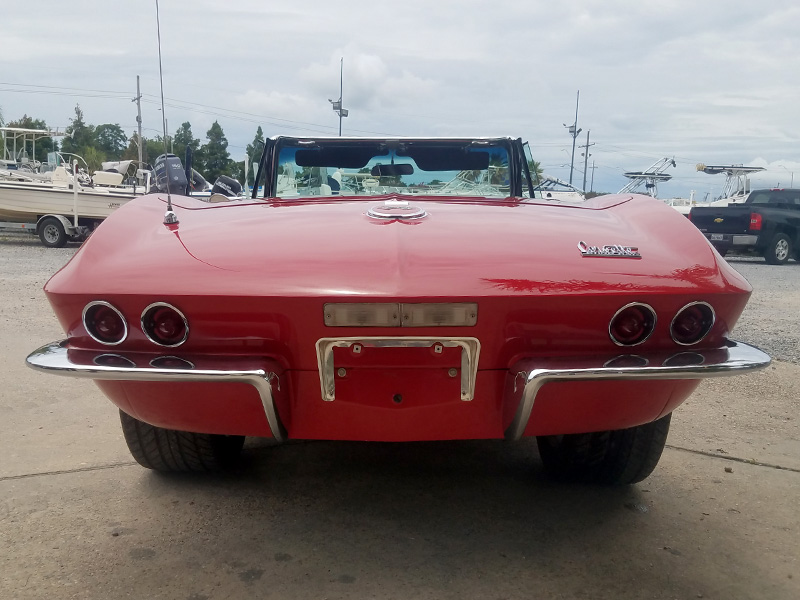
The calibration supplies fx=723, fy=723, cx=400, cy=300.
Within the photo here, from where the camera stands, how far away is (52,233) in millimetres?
15016

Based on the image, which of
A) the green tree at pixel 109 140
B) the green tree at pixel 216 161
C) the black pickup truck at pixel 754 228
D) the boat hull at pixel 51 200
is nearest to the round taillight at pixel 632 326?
the black pickup truck at pixel 754 228

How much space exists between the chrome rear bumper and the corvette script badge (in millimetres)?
292

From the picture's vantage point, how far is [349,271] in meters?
1.93

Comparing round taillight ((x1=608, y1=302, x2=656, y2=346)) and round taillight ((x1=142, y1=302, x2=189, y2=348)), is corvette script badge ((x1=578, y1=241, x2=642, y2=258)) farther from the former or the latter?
round taillight ((x1=142, y1=302, x2=189, y2=348))

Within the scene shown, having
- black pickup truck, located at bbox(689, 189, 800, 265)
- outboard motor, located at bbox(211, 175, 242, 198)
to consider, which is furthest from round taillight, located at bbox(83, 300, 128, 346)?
black pickup truck, located at bbox(689, 189, 800, 265)

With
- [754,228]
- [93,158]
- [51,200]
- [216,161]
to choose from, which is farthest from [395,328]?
[93,158]

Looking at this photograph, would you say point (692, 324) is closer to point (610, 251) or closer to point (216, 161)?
point (610, 251)

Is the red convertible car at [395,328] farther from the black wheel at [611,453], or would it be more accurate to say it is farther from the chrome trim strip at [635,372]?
the black wheel at [611,453]

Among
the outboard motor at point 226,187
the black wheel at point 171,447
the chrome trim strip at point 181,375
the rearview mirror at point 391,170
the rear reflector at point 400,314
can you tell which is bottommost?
the black wheel at point 171,447

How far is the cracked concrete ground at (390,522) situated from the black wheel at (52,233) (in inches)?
494

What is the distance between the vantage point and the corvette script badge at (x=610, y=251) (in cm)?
207

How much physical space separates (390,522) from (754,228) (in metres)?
13.0

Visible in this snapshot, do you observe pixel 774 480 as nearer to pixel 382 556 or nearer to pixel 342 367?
pixel 382 556

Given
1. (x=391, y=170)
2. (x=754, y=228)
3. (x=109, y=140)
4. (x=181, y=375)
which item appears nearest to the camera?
(x=181, y=375)
